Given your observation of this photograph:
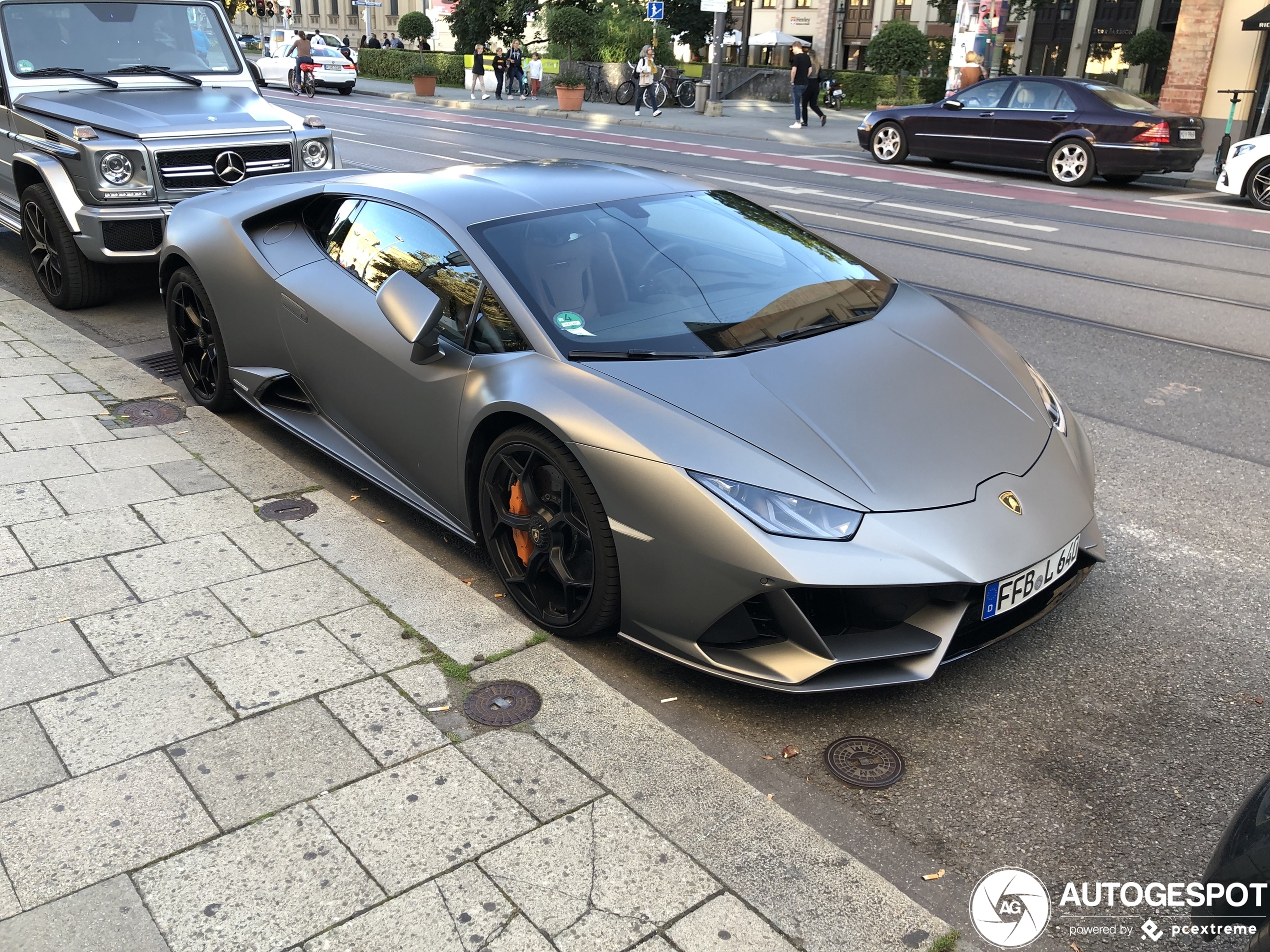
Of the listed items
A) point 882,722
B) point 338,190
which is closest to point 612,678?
point 882,722

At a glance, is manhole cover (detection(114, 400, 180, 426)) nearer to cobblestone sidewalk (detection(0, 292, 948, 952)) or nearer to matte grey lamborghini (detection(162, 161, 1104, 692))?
matte grey lamborghini (detection(162, 161, 1104, 692))

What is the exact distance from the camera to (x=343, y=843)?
2604mm

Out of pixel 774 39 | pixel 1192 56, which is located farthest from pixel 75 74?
pixel 774 39

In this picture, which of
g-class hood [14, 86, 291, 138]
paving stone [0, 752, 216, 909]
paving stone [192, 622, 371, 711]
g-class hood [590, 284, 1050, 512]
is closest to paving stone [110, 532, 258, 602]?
paving stone [192, 622, 371, 711]

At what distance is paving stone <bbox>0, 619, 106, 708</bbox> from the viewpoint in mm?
3199

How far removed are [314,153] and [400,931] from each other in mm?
6411

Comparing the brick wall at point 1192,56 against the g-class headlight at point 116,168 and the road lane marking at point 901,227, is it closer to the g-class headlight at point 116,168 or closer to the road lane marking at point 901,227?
the road lane marking at point 901,227

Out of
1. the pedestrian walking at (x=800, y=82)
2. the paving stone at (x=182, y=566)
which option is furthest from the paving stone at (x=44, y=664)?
the pedestrian walking at (x=800, y=82)

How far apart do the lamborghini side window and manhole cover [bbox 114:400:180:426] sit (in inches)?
61.4

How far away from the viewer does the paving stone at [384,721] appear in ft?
9.75

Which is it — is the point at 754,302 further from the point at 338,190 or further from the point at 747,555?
the point at 338,190

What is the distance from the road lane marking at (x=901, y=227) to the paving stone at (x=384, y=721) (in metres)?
9.14

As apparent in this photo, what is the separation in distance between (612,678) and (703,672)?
0.98ft

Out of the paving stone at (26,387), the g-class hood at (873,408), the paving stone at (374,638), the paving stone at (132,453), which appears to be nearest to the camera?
the g-class hood at (873,408)
